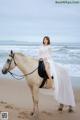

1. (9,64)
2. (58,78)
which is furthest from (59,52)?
(9,64)

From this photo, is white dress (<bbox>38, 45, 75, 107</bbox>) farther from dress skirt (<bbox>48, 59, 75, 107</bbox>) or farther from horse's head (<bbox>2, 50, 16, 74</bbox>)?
horse's head (<bbox>2, 50, 16, 74</bbox>)

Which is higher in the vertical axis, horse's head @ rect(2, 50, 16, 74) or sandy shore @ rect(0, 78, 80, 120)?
horse's head @ rect(2, 50, 16, 74)

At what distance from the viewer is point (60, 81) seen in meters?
3.31

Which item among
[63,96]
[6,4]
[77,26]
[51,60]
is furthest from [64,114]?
[6,4]

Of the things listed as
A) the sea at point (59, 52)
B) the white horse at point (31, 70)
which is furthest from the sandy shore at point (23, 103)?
the sea at point (59, 52)

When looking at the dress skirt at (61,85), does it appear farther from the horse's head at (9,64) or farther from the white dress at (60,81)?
the horse's head at (9,64)

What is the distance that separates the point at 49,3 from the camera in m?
3.47

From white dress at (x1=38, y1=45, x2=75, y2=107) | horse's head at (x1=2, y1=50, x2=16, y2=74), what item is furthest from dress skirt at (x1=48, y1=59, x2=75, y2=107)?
horse's head at (x1=2, y1=50, x2=16, y2=74)

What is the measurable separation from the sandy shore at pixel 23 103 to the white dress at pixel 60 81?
2.1 inches

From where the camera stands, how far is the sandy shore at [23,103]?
3273 millimetres

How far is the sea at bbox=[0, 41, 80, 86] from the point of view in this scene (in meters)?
3.37

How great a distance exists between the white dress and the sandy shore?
55mm

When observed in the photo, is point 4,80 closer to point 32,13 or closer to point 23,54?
point 23,54

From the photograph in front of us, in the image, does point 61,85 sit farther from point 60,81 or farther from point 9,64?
point 9,64
